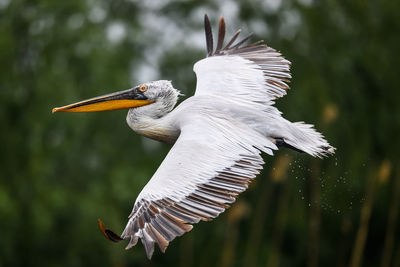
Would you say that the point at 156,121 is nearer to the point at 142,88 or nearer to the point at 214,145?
the point at 142,88

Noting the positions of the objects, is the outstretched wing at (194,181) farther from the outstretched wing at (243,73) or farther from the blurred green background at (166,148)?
the blurred green background at (166,148)

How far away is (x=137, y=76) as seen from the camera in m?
21.9

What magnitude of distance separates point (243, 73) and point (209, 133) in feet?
4.92

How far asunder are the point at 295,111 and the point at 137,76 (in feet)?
22.8

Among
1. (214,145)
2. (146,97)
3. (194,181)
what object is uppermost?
(146,97)

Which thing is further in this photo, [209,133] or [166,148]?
[166,148]

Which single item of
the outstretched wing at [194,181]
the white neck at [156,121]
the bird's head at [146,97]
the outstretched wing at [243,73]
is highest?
the outstretched wing at [243,73]

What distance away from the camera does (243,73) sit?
778cm

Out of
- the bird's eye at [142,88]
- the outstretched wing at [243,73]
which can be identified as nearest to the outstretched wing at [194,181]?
the outstretched wing at [243,73]

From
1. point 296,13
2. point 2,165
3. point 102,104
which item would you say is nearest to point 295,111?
point 296,13

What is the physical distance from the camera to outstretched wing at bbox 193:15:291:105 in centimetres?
742

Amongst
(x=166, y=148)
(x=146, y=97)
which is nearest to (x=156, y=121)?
(x=146, y=97)

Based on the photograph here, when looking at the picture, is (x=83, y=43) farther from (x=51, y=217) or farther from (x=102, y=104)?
(x=102, y=104)

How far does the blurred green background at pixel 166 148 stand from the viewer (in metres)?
15.8
